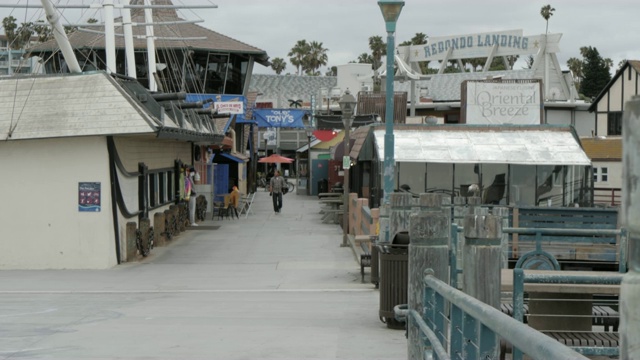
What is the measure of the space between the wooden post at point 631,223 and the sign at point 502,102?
101 ft

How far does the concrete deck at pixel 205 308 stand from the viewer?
37.9 ft

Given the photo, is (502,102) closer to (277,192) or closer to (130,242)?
(277,192)

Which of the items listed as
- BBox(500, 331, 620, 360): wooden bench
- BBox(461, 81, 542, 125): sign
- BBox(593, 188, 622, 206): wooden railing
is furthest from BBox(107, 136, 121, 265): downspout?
BBox(593, 188, 622, 206): wooden railing

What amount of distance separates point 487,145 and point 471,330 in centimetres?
2483

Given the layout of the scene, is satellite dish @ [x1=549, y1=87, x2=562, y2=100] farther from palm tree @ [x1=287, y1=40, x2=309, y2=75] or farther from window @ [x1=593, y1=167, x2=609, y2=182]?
palm tree @ [x1=287, y1=40, x2=309, y2=75]

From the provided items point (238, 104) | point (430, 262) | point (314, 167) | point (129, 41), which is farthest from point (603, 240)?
point (314, 167)

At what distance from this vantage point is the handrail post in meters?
4.67

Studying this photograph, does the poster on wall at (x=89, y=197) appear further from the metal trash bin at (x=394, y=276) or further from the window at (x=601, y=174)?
the window at (x=601, y=174)

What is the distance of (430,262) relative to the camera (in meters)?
6.95

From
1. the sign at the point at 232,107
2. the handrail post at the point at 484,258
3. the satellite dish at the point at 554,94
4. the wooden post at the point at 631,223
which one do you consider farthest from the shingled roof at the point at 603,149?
the wooden post at the point at 631,223

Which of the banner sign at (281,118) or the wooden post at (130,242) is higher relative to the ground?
the banner sign at (281,118)

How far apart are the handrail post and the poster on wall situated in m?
17.7

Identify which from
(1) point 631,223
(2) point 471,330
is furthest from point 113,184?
(1) point 631,223

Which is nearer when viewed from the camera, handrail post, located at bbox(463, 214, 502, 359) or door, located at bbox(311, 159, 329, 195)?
handrail post, located at bbox(463, 214, 502, 359)
